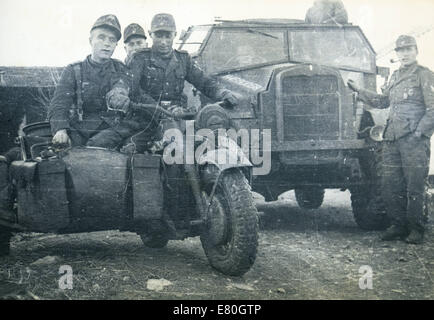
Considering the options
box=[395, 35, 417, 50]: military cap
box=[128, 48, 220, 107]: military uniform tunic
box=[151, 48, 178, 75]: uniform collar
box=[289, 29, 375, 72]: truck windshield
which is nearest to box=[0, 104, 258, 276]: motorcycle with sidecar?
box=[128, 48, 220, 107]: military uniform tunic

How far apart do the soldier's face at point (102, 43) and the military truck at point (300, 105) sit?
143 centimetres

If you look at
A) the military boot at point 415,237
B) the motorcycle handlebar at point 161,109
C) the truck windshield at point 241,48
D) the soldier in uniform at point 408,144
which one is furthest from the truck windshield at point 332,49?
the motorcycle handlebar at point 161,109

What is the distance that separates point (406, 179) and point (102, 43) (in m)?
3.27

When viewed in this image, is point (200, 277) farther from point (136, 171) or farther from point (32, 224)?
point (32, 224)

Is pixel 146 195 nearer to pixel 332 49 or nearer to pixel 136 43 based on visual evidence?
pixel 332 49

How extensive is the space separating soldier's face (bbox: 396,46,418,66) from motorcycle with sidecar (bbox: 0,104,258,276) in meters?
2.21

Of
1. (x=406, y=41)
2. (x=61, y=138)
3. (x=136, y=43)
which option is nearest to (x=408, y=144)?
(x=406, y=41)

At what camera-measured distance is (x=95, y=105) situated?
4.30 metres

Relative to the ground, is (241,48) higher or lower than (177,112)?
higher

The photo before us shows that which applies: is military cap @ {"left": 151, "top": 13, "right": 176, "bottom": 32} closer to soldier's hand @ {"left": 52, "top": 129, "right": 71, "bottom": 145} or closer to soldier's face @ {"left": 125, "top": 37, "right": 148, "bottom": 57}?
soldier's hand @ {"left": 52, "top": 129, "right": 71, "bottom": 145}

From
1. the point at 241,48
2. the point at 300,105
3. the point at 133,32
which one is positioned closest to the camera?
the point at 300,105

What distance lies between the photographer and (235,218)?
11.3ft

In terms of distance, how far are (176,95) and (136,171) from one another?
52.3 inches
